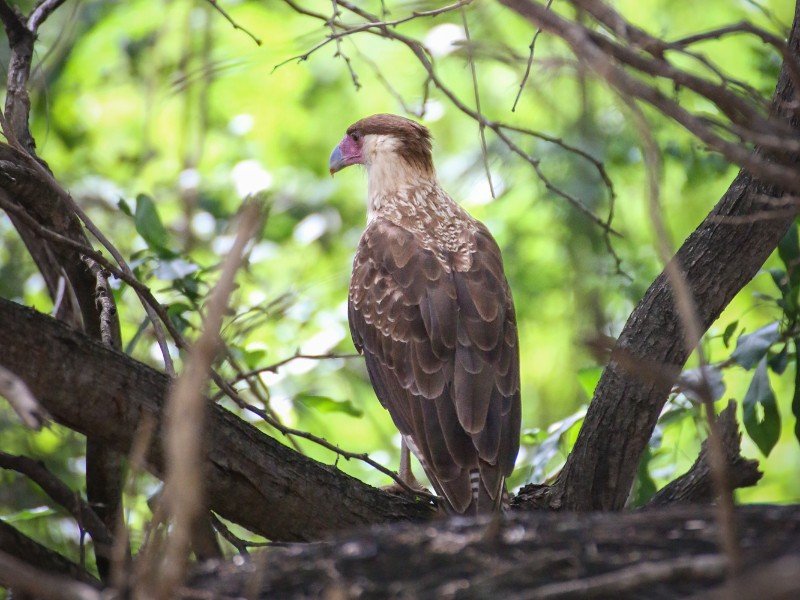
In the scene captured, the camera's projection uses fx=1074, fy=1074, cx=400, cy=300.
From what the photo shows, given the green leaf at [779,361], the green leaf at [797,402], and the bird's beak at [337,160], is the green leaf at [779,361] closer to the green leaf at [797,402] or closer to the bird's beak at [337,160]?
the green leaf at [797,402]

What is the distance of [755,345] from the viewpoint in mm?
4676

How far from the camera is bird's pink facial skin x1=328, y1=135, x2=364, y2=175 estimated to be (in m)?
6.89

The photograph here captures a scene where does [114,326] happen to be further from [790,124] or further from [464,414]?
[790,124]

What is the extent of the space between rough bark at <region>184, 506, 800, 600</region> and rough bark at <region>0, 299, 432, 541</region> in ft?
2.33

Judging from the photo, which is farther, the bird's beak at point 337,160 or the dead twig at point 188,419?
the bird's beak at point 337,160

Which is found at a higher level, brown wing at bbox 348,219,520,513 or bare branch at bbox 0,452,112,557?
brown wing at bbox 348,219,520,513

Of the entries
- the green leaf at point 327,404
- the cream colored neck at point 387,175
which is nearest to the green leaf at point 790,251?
the green leaf at point 327,404

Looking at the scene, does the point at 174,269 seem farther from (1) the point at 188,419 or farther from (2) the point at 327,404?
(1) the point at 188,419

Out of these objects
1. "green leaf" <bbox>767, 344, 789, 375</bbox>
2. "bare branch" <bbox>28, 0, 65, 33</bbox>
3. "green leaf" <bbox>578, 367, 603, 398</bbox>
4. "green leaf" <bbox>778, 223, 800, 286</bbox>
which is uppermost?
"bare branch" <bbox>28, 0, 65, 33</bbox>

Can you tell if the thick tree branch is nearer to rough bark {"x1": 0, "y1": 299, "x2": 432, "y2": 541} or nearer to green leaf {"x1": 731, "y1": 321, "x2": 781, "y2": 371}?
green leaf {"x1": 731, "y1": 321, "x2": 781, "y2": 371}

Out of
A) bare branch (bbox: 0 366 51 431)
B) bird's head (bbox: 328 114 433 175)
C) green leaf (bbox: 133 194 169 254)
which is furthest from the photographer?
bird's head (bbox: 328 114 433 175)

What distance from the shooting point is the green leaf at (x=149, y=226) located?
17.3 ft

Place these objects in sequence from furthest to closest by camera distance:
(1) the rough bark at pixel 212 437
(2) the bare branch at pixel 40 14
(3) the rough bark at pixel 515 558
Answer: (2) the bare branch at pixel 40 14 < (1) the rough bark at pixel 212 437 < (3) the rough bark at pixel 515 558

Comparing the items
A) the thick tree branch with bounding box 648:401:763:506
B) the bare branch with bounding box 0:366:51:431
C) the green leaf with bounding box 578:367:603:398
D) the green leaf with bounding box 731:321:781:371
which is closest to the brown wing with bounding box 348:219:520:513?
the green leaf with bounding box 578:367:603:398
